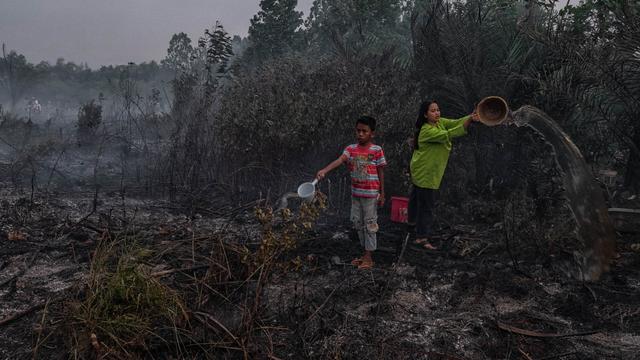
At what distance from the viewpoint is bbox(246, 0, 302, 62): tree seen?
20.4m

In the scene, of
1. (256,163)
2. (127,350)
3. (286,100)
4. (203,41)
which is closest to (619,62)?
(286,100)

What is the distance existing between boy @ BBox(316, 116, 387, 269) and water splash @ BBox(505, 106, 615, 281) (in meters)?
1.33

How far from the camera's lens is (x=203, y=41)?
10.5 meters

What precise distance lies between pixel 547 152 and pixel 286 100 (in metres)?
3.73

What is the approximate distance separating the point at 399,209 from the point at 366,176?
154 cm

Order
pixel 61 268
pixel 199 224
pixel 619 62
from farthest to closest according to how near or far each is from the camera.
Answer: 1. pixel 199 224
2. pixel 619 62
3. pixel 61 268

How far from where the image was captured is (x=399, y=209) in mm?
5664

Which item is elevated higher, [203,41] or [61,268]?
[203,41]

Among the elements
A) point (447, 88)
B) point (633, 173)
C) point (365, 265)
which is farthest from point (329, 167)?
point (633, 173)

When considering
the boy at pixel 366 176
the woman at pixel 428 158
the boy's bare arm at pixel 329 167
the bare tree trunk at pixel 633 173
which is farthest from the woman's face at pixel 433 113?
the bare tree trunk at pixel 633 173

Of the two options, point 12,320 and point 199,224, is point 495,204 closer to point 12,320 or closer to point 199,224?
point 199,224

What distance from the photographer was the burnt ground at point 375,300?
2.88 metres

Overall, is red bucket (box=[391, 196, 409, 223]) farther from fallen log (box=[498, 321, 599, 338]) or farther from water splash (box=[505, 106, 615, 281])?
fallen log (box=[498, 321, 599, 338])

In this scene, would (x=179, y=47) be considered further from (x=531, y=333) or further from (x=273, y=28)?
(x=531, y=333)
